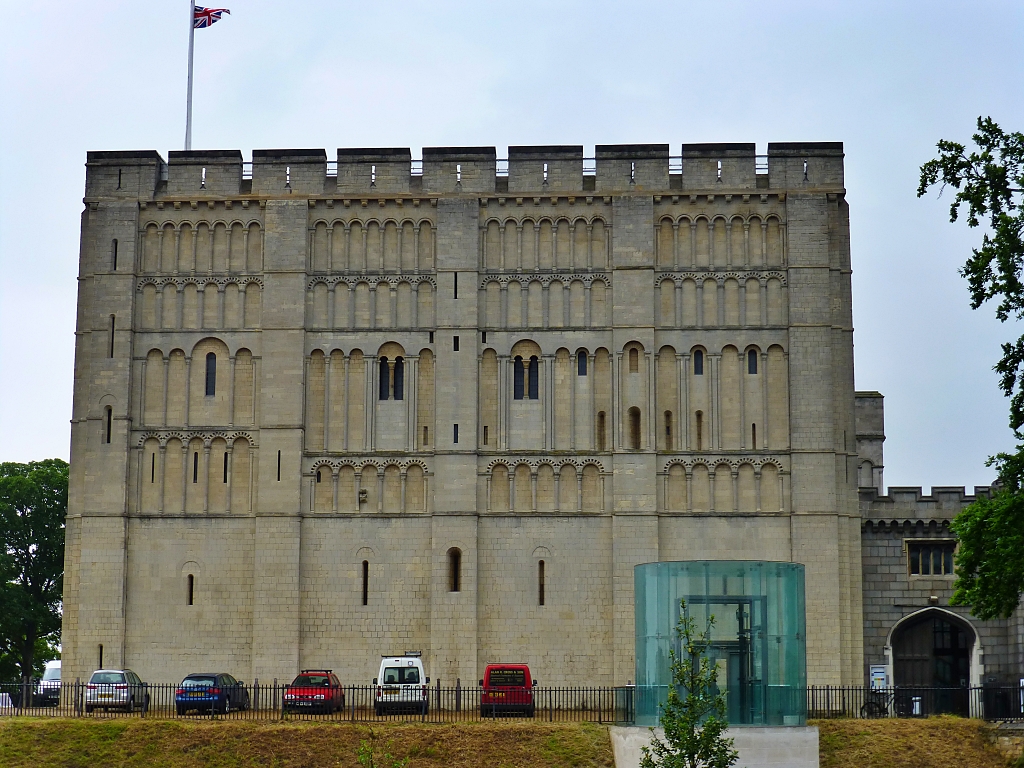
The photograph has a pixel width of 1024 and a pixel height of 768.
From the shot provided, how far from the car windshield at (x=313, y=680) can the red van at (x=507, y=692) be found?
15.3ft

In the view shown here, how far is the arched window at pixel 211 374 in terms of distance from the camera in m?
51.8

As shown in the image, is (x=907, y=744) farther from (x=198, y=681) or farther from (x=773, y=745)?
(x=198, y=681)

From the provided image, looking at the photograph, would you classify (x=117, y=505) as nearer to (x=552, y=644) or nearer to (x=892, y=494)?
(x=552, y=644)

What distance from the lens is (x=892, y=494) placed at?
51438 millimetres

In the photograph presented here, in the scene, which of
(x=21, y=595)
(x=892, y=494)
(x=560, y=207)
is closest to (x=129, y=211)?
(x=560, y=207)

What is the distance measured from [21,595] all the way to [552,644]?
83.5ft

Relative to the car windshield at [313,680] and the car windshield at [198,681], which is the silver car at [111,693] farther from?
the car windshield at [313,680]

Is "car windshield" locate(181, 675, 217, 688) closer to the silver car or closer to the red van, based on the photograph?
the silver car

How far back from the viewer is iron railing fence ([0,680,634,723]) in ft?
141

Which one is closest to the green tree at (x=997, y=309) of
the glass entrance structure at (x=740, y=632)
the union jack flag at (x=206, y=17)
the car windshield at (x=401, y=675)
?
the glass entrance structure at (x=740, y=632)

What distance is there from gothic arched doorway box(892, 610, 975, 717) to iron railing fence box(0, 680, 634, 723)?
1072cm

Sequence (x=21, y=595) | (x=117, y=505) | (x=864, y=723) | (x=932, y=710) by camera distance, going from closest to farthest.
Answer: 1. (x=864, y=723)
2. (x=932, y=710)
3. (x=117, y=505)
4. (x=21, y=595)

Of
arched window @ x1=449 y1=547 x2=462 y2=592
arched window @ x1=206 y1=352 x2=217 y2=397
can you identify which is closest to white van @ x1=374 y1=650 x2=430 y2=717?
arched window @ x1=449 y1=547 x2=462 y2=592

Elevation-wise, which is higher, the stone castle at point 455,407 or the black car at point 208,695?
the stone castle at point 455,407
